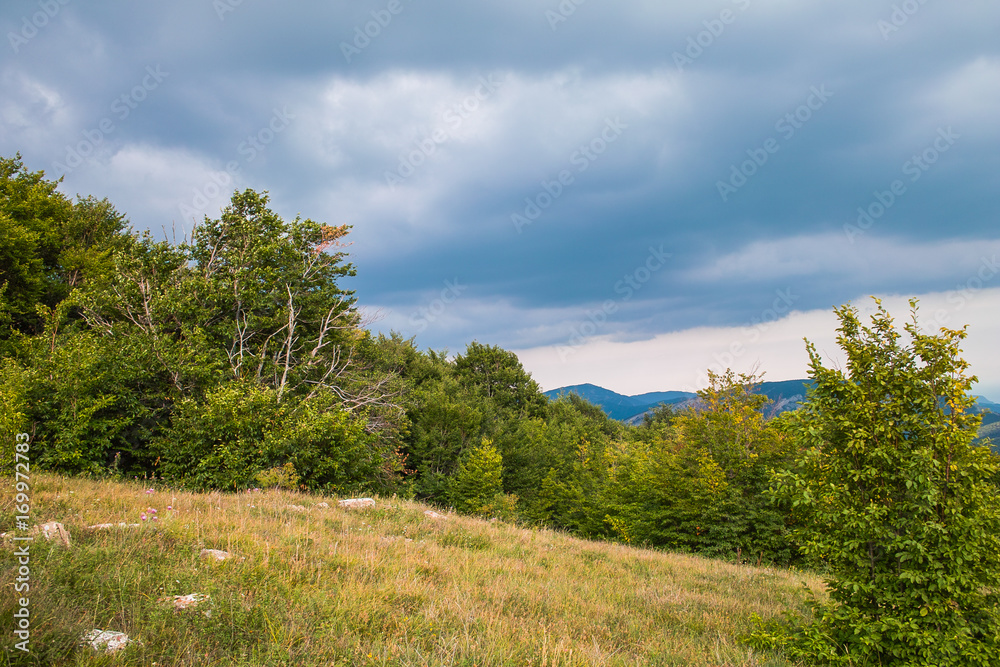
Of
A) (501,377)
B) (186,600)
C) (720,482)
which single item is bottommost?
(720,482)

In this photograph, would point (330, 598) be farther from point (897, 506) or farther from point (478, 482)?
point (478, 482)

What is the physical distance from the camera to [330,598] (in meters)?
5.16

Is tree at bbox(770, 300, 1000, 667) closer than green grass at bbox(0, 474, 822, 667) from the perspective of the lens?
No

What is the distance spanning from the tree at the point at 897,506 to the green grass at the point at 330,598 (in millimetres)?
1309

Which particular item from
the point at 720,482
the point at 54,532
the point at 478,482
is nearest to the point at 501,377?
the point at 478,482

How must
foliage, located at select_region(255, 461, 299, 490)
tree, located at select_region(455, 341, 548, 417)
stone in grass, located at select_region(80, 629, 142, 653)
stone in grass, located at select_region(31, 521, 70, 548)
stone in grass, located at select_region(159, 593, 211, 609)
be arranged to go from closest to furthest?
stone in grass, located at select_region(80, 629, 142, 653) < stone in grass, located at select_region(159, 593, 211, 609) < stone in grass, located at select_region(31, 521, 70, 548) < foliage, located at select_region(255, 461, 299, 490) < tree, located at select_region(455, 341, 548, 417)

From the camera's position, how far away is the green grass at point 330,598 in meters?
3.97

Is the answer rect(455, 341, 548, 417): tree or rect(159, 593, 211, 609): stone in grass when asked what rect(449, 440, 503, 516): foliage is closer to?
rect(455, 341, 548, 417): tree

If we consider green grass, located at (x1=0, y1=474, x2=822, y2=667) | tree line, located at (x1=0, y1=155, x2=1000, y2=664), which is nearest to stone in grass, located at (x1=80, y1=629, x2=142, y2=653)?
green grass, located at (x1=0, y1=474, x2=822, y2=667)

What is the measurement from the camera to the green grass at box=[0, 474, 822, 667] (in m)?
3.97

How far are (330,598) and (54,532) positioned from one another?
11.1 ft

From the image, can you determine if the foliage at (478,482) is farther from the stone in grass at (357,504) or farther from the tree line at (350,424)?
the stone in grass at (357,504)

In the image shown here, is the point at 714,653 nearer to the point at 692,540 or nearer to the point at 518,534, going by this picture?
the point at 518,534

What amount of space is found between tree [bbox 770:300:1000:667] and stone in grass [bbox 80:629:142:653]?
6512 mm
